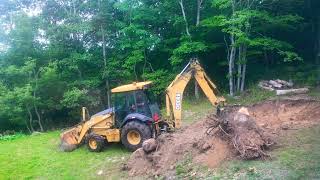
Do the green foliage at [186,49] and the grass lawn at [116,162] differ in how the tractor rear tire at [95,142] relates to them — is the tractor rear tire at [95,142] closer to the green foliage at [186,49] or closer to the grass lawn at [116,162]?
the grass lawn at [116,162]

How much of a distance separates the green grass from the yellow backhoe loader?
20.9 inches

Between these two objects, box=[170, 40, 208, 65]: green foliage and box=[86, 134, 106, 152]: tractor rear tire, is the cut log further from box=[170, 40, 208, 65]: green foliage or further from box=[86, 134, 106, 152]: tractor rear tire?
box=[86, 134, 106, 152]: tractor rear tire

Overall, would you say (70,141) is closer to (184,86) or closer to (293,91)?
(184,86)

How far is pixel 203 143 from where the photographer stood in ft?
31.7

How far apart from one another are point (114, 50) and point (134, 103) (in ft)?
34.5

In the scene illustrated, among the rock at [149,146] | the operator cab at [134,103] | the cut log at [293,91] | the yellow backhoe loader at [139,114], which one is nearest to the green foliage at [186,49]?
the cut log at [293,91]

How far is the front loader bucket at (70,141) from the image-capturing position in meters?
13.3

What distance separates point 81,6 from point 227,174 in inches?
621

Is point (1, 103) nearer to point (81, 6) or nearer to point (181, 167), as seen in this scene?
point (81, 6)

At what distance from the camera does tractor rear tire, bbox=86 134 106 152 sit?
1250 centimetres

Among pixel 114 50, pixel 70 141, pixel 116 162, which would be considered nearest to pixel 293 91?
pixel 116 162

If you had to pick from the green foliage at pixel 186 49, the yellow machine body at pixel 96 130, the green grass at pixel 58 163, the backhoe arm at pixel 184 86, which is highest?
the green foliage at pixel 186 49

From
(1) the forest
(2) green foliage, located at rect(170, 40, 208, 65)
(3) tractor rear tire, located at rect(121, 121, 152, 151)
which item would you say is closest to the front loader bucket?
(3) tractor rear tire, located at rect(121, 121, 152, 151)

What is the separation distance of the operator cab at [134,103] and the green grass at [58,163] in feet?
3.97
